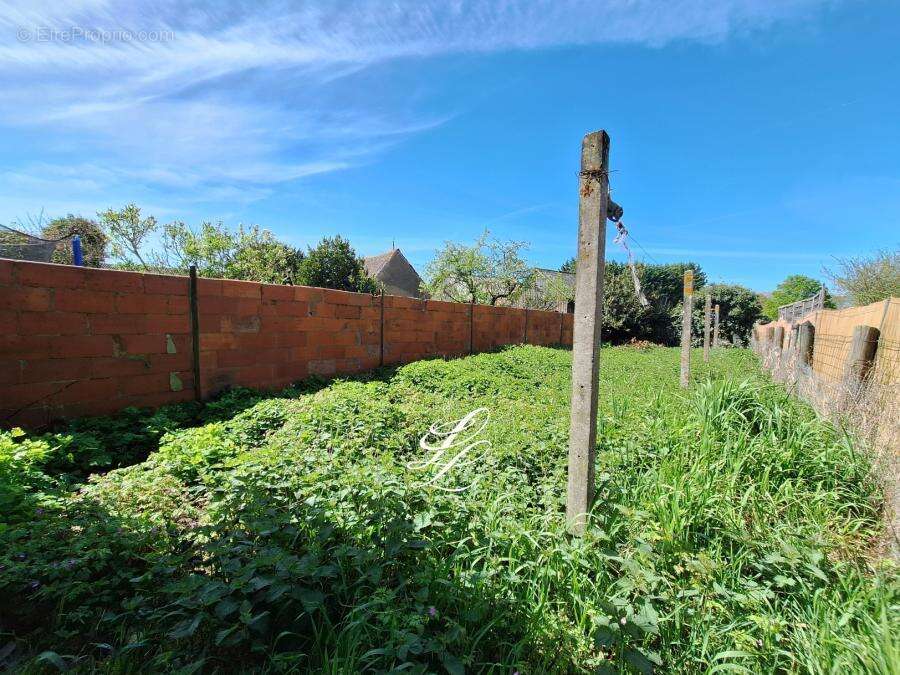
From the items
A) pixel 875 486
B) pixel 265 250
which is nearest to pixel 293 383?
pixel 875 486

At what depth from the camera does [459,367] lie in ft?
21.7

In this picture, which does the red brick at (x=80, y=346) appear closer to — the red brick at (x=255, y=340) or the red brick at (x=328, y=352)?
the red brick at (x=255, y=340)

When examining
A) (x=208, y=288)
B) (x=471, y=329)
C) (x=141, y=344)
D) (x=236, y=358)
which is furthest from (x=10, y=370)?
(x=471, y=329)

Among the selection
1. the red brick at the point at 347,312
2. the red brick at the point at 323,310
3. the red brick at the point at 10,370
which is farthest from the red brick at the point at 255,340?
the red brick at the point at 10,370

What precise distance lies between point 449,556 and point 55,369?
3.83m

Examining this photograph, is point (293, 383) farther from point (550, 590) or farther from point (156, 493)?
point (550, 590)

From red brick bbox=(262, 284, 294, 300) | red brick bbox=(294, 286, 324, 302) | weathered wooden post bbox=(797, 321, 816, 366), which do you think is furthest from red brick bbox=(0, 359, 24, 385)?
weathered wooden post bbox=(797, 321, 816, 366)

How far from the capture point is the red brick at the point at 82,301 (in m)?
3.65

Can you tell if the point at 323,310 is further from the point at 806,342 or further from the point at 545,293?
the point at 545,293

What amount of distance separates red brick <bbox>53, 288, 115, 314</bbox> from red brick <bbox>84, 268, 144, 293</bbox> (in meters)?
0.06

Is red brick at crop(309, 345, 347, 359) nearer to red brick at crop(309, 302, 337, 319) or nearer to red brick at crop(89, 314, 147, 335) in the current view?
red brick at crop(309, 302, 337, 319)

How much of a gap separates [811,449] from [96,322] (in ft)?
19.3

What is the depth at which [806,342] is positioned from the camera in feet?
17.8

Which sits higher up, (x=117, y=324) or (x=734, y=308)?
(x=734, y=308)
